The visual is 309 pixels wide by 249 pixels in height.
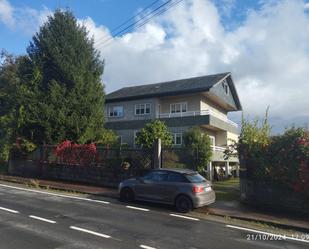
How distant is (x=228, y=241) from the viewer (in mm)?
8195

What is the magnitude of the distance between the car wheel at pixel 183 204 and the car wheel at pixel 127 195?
216cm

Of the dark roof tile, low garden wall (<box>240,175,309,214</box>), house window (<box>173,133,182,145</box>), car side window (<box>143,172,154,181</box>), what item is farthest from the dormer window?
car side window (<box>143,172,154,181</box>)

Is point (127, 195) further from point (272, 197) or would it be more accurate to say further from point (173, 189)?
point (272, 197)

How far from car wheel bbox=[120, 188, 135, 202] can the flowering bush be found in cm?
570

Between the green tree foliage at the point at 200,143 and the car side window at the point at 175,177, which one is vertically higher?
the green tree foliage at the point at 200,143

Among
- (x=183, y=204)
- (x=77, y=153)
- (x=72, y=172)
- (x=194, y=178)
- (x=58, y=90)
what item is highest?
(x=58, y=90)

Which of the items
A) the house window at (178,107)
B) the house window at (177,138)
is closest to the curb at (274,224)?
the house window at (177,138)

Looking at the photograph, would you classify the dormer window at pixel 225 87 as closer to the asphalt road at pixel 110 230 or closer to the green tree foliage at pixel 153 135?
the green tree foliage at pixel 153 135

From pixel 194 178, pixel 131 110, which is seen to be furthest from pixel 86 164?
pixel 131 110

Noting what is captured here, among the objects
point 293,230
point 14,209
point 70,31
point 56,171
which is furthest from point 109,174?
point 70,31

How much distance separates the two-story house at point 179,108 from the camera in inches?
1221

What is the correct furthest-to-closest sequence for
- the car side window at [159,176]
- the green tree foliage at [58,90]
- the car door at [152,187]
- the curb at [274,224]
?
the green tree foliage at [58,90] → the car side window at [159,176] → the car door at [152,187] → the curb at [274,224]

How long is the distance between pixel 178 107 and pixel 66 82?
12.2 m

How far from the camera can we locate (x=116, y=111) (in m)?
36.1
